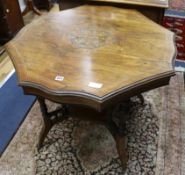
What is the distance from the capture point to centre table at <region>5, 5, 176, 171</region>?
107cm

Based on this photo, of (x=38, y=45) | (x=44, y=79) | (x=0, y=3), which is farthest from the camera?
(x=0, y=3)

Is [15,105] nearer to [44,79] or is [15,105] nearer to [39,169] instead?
[39,169]

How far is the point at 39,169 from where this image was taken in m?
1.46

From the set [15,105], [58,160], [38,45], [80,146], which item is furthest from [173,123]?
[15,105]

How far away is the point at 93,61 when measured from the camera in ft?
4.00

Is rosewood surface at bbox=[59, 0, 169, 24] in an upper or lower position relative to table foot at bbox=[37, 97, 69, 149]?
upper

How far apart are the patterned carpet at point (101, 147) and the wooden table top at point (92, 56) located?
587 millimetres

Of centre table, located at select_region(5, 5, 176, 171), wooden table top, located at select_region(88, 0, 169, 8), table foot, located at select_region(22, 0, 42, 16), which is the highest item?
wooden table top, located at select_region(88, 0, 169, 8)

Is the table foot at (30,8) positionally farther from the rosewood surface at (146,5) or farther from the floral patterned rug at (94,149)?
the floral patterned rug at (94,149)

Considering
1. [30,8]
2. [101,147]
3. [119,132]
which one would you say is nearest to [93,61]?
[119,132]

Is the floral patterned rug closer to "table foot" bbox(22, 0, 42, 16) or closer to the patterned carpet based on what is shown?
the patterned carpet

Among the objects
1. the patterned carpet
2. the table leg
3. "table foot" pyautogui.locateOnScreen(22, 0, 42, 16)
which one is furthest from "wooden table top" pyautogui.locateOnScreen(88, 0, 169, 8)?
"table foot" pyautogui.locateOnScreen(22, 0, 42, 16)

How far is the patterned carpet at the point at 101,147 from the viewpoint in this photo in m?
1.46

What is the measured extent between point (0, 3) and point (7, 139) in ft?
4.88
